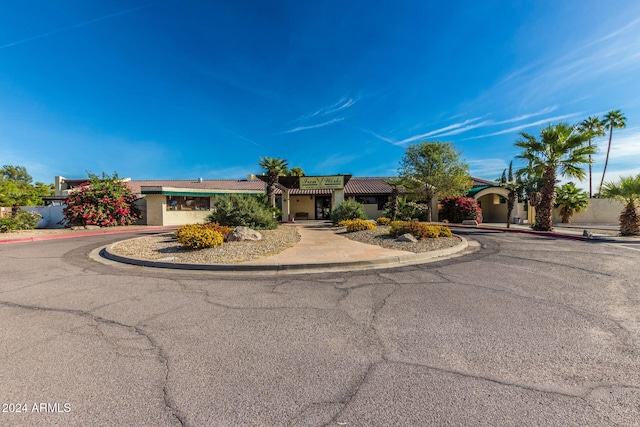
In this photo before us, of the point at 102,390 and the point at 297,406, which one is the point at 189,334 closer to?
the point at 102,390

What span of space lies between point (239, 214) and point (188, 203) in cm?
1366

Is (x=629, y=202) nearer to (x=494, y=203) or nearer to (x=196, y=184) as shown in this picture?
(x=494, y=203)

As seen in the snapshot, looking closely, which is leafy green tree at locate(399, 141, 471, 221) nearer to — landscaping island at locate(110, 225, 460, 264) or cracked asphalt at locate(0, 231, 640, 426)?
landscaping island at locate(110, 225, 460, 264)

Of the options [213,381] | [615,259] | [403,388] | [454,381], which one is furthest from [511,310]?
[615,259]

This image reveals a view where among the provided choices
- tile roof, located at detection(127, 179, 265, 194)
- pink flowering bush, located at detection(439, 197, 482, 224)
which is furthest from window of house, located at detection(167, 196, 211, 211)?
pink flowering bush, located at detection(439, 197, 482, 224)

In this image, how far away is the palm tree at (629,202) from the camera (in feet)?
44.0

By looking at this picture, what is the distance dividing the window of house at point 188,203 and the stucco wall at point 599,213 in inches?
1241

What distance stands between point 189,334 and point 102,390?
3.66ft

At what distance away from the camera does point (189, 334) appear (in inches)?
136

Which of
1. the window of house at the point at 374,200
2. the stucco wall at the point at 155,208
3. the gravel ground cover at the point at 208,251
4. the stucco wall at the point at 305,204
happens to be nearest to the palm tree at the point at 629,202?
the gravel ground cover at the point at 208,251

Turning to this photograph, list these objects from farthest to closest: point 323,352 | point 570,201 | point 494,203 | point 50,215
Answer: point 494,203
point 570,201
point 50,215
point 323,352

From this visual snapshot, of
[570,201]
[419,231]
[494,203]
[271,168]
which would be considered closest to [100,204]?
[271,168]

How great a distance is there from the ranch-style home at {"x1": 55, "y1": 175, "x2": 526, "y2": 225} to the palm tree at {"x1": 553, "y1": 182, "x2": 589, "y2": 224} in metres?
3.16

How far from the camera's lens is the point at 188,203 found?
24.8 metres
